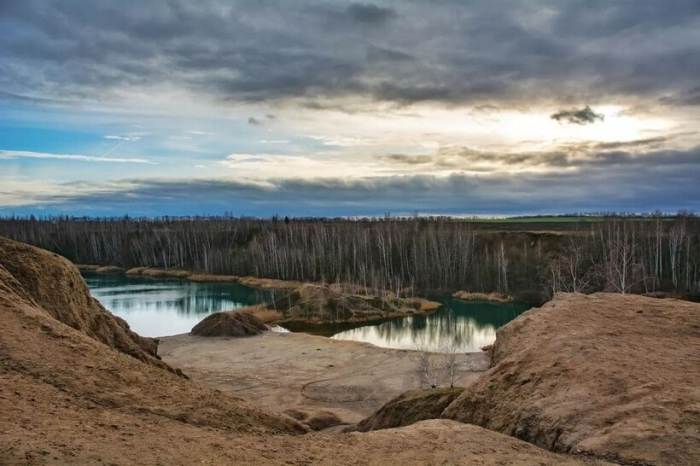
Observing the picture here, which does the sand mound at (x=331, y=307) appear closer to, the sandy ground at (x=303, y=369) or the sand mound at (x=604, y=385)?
the sandy ground at (x=303, y=369)

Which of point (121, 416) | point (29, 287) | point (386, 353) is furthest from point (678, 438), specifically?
point (386, 353)

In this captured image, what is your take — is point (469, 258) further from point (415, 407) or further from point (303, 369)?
point (415, 407)

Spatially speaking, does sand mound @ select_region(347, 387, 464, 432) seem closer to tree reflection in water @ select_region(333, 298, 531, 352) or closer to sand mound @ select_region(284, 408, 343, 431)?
sand mound @ select_region(284, 408, 343, 431)

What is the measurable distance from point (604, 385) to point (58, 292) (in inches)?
378

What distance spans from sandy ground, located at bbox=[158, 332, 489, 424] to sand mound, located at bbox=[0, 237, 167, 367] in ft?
28.7

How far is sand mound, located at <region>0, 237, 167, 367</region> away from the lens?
10.8 meters

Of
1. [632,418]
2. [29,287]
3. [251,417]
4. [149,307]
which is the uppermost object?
[29,287]

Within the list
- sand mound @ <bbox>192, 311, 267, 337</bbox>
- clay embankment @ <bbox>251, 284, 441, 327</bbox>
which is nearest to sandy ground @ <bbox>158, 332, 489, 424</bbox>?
sand mound @ <bbox>192, 311, 267, 337</bbox>

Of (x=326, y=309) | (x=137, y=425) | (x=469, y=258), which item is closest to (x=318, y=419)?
(x=137, y=425)

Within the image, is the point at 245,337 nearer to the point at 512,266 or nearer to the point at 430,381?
the point at 430,381

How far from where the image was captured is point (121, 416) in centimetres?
699

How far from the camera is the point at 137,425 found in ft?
22.3

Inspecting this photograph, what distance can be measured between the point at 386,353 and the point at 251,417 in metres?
23.4

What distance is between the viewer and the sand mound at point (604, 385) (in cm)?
651
